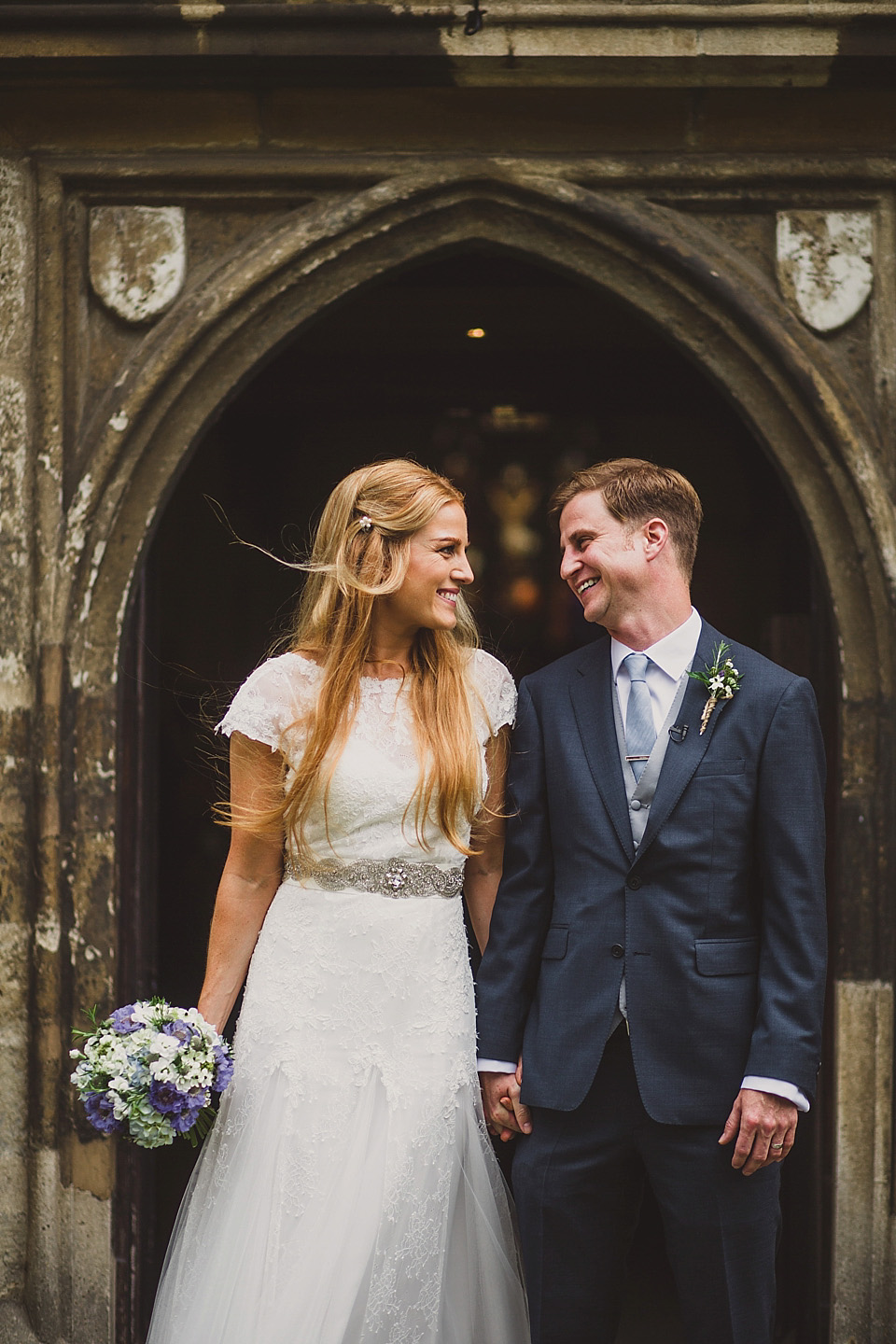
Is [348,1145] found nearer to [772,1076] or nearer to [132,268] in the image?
[772,1076]

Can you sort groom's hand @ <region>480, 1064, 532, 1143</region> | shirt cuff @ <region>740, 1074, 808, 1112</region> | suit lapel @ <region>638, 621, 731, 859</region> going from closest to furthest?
shirt cuff @ <region>740, 1074, 808, 1112</region> → suit lapel @ <region>638, 621, 731, 859</region> → groom's hand @ <region>480, 1064, 532, 1143</region>

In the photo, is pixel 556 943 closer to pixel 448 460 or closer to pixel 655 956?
pixel 655 956

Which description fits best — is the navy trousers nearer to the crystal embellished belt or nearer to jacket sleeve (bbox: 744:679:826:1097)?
jacket sleeve (bbox: 744:679:826:1097)

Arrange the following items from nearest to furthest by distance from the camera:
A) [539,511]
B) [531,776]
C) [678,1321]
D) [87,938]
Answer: [531,776] < [87,938] < [678,1321] < [539,511]

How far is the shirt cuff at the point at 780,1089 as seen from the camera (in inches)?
80.1

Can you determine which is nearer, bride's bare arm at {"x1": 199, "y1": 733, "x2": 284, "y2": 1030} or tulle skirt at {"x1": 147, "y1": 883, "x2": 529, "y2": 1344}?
tulle skirt at {"x1": 147, "y1": 883, "x2": 529, "y2": 1344}

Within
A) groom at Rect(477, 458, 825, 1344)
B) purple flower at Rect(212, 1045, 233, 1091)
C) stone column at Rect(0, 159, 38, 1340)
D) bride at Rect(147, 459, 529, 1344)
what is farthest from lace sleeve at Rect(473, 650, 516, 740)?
stone column at Rect(0, 159, 38, 1340)

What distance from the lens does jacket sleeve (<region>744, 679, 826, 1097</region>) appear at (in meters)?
2.06

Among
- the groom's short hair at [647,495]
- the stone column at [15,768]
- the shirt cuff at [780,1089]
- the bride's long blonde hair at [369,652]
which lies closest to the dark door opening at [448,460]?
the stone column at [15,768]

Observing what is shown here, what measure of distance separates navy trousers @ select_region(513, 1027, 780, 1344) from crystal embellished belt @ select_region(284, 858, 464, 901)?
47 cm

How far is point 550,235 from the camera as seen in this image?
3.01 meters

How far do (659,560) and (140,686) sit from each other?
4.96 ft

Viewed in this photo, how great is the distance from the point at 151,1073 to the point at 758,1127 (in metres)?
1.11

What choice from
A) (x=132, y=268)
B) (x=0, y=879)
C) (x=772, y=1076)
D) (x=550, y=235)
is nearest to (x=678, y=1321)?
(x=772, y=1076)
